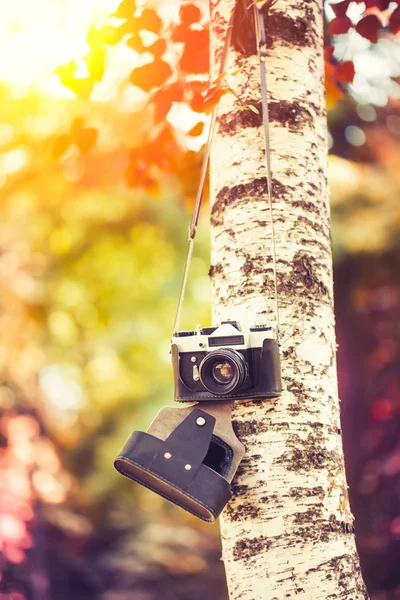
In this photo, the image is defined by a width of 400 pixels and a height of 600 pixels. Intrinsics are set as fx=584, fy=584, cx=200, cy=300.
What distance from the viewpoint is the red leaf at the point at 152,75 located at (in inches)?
78.6

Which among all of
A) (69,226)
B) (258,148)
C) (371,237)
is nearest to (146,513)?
(69,226)

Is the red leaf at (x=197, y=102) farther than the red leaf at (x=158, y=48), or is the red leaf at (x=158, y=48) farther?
the red leaf at (x=158, y=48)

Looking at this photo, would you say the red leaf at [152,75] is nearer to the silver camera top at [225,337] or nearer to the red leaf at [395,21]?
the red leaf at [395,21]

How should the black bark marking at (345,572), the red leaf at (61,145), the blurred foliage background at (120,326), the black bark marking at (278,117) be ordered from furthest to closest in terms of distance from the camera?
1. the blurred foliage background at (120,326)
2. the red leaf at (61,145)
3. the black bark marking at (278,117)
4. the black bark marking at (345,572)

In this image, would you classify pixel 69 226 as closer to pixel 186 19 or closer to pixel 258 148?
pixel 186 19

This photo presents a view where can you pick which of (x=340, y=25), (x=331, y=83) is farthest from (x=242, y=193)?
(x=331, y=83)

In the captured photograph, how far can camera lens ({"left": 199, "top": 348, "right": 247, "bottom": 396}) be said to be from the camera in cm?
120

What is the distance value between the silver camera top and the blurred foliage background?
4.51 ft

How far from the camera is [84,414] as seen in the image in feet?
17.1

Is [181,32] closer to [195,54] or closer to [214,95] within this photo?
[195,54]

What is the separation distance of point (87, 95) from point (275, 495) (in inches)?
57.4

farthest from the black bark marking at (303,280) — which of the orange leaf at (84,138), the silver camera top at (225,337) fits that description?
the orange leaf at (84,138)

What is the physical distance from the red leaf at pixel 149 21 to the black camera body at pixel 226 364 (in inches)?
46.5

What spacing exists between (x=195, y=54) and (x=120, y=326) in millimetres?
3035
